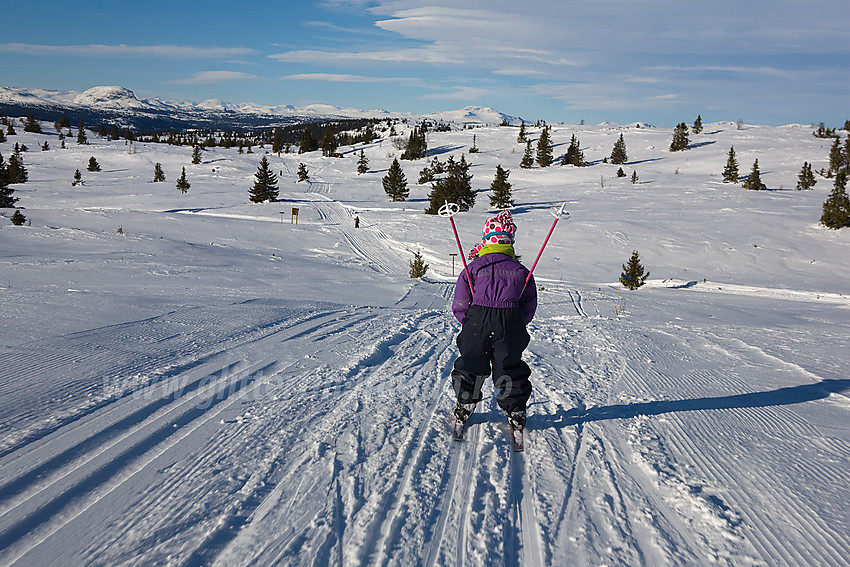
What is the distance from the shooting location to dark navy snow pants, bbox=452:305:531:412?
320cm

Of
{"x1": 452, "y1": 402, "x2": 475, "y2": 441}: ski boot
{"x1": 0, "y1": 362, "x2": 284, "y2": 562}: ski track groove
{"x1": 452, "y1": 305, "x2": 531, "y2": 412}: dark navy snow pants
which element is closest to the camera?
{"x1": 0, "y1": 362, "x2": 284, "y2": 562}: ski track groove

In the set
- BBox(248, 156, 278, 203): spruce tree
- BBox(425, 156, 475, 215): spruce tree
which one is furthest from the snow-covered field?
BBox(248, 156, 278, 203): spruce tree

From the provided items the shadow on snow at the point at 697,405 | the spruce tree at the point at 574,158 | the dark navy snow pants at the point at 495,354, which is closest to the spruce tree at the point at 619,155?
the spruce tree at the point at 574,158

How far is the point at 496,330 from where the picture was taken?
3195 millimetres

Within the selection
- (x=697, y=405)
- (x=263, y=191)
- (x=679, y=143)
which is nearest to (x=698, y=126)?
(x=679, y=143)

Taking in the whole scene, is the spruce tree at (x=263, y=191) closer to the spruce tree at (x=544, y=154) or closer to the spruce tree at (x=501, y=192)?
the spruce tree at (x=501, y=192)

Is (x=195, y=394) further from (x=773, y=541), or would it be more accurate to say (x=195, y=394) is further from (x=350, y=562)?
(x=773, y=541)

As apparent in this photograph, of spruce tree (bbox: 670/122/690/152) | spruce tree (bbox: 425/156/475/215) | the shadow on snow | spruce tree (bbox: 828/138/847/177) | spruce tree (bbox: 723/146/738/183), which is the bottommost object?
the shadow on snow

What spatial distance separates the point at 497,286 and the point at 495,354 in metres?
0.48

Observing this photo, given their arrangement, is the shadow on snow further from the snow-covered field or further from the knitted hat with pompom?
the knitted hat with pompom

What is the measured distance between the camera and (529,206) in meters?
33.0

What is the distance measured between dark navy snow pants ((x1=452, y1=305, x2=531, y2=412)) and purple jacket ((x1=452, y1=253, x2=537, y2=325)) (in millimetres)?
64

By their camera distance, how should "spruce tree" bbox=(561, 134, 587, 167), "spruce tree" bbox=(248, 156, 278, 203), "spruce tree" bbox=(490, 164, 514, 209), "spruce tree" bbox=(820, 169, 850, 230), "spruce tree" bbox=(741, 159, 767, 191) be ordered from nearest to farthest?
"spruce tree" bbox=(820, 169, 850, 230) → "spruce tree" bbox=(490, 164, 514, 209) → "spruce tree" bbox=(741, 159, 767, 191) → "spruce tree" bbox=(248, 156, 278, 203) → "spruce tree" bbox=(561, 134, 587, 167)

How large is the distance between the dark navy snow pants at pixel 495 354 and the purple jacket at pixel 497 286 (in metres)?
0.06
